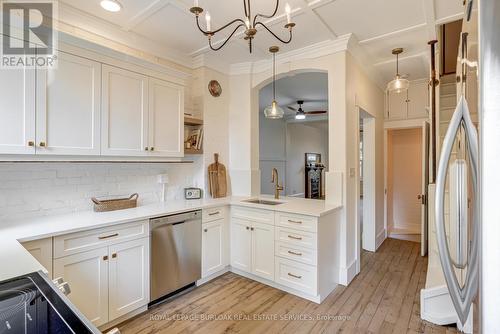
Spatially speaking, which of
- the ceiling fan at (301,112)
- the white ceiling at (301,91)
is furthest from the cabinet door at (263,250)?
the ceiling fan at (301,112)

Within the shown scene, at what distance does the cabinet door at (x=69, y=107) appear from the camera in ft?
6.31

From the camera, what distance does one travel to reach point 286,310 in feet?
7.85

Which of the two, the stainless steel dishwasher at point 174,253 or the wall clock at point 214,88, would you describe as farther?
the wall clock at point 214,88

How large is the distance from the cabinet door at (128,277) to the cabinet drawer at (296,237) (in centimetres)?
133

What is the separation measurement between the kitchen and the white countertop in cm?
1

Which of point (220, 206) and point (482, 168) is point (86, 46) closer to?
point (220, 206)

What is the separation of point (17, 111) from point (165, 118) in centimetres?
124

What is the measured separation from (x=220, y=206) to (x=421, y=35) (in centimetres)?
294

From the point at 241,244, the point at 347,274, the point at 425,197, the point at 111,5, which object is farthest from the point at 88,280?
the point at 425,197

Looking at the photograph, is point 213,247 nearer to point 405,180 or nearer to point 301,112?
point 301,112

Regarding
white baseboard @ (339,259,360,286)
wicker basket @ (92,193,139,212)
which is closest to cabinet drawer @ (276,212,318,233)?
white baseboard @ (339,259,360,286)

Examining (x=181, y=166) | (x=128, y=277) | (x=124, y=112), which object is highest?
(x=124, y=112)

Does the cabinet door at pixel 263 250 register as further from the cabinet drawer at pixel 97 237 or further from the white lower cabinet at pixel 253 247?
the cabinet drawer at pixel 97 237

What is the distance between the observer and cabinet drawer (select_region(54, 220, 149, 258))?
1803 millimetres
